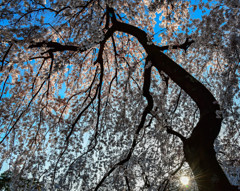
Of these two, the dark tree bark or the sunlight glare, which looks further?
the sunlight glare

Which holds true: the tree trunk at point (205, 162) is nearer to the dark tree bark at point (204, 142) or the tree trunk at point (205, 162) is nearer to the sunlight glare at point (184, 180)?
the dark tree bark at point (204, 142)

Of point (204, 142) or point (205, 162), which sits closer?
point (205, 162)

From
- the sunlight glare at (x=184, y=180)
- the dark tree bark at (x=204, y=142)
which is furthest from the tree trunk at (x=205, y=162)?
the sunlight glare at (x=184, y=180)

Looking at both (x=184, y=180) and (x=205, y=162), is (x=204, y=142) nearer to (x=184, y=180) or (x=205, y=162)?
(x=205, y=162)

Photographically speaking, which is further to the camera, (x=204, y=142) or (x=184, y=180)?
(x=184, y=180)

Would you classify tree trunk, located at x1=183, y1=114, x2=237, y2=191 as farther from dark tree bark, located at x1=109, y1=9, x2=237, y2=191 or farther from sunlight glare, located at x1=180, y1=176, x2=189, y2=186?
sunlight glare, located at x1=180, y1=176, x2=189, y2=186

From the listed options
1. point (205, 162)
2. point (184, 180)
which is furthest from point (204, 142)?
point (184, 180)

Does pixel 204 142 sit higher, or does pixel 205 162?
pixel 204 142

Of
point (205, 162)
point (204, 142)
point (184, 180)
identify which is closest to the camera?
point (205, 162)

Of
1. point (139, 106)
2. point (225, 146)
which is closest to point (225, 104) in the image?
point (225, 146)

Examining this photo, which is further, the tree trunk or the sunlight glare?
the sunlight glare

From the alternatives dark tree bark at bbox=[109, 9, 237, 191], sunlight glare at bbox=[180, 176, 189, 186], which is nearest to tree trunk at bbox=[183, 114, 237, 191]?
dark tree bark at bbox=[109, 9, 237, 191]

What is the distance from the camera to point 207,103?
8.17 feet

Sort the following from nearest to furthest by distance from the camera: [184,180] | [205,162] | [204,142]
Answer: [205,162], [204,142], [184,180]
